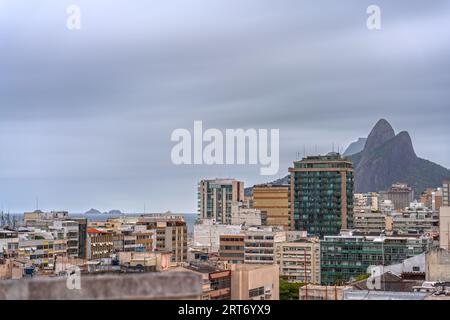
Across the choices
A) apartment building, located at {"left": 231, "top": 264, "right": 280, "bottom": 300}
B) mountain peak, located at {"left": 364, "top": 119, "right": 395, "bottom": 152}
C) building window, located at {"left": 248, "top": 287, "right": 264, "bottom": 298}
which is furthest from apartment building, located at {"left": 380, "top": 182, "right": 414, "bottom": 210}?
building window, located at {"left": 248, "top": 287, "right": 264, "bottom": 298}

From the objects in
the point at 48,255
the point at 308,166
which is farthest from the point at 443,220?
the point at 308,166

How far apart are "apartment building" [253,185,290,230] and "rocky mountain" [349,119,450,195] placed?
80.7ft

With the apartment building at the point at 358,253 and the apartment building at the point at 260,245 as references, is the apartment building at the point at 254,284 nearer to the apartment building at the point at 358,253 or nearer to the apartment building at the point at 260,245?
the apartment building at the point at 358,253

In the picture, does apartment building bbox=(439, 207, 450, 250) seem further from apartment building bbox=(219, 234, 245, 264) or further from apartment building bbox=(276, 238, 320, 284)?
apartment building bbox=(219, 234, 245, 264)

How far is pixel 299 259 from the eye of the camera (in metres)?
17.8

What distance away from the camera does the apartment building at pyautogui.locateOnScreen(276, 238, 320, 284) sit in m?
17.0

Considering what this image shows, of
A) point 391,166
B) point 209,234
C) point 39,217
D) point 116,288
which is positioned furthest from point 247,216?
point 391,166

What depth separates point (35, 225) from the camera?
1902cm

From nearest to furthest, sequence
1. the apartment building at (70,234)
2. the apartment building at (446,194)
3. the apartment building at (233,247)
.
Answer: the apartment building at (70,234) < the apartment building at (233,247) < the apartment building at (446,194)

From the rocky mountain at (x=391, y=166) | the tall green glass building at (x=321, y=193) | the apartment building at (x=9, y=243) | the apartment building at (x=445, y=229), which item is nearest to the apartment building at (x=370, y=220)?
the tall green glass building at (x=321, y=193)

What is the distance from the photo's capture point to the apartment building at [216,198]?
109 ft

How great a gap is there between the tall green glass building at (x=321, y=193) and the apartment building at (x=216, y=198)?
19.4 ft
